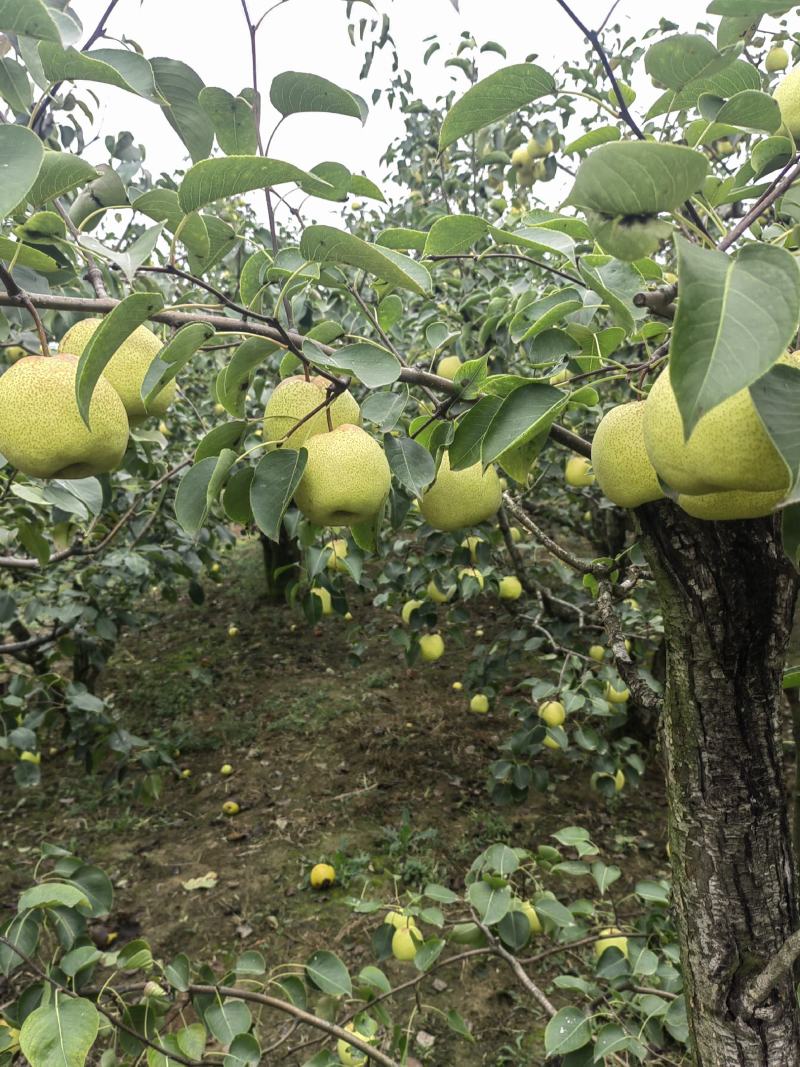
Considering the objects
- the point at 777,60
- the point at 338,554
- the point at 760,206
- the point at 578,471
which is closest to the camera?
the point at 760,206

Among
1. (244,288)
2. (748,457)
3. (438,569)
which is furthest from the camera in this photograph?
(438,569)

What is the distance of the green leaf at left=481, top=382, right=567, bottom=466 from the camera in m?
0.80

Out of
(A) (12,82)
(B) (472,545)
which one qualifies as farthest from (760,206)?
(B) (472,545)

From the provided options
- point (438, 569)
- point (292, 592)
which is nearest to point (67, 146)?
point (292, 592)

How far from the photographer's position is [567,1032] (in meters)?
1.38

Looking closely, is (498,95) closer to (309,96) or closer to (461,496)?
(309,96)

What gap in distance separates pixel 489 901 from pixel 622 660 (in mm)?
742

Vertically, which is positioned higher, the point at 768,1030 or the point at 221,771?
the point at 768,1030

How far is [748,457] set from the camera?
0.63m

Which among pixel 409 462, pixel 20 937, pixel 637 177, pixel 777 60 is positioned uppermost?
pixel 777 60

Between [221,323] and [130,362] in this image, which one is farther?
[130,362]

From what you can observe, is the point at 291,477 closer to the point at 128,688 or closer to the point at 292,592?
the point at 292,592

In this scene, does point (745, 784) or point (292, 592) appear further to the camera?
point (292, 592)

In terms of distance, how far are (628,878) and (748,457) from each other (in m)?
3.35
